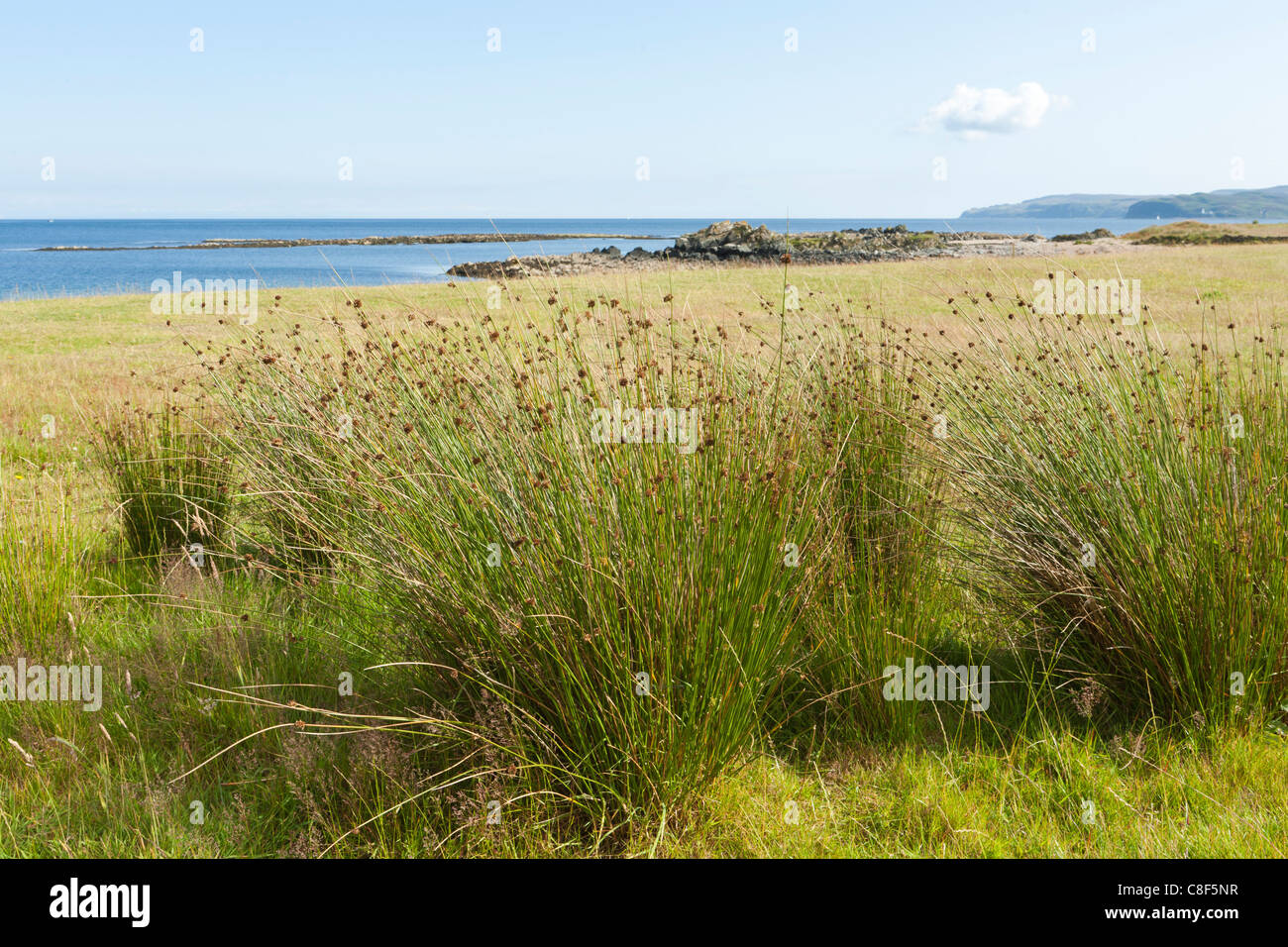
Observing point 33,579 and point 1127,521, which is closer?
point 1127,521

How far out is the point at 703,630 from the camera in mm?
2285

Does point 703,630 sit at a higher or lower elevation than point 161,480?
lower

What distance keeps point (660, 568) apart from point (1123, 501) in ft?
5.46

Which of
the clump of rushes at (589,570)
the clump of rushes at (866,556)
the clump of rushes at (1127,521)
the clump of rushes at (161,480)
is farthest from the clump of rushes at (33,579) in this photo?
the clump of rushes at (1127,521)

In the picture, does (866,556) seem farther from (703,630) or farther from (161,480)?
(161,480)

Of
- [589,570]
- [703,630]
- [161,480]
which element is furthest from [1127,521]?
[161,480]

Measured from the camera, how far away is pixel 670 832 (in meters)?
2.26

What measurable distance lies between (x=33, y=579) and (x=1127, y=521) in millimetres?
4153

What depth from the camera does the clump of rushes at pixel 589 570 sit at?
2240mm

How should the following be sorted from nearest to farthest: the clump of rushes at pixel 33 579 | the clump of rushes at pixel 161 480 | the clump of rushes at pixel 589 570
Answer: the clump of rushes at pixel 589 570 < the clump of rushes at pixel 33 579 < the clump of rushes at pixel 161 480

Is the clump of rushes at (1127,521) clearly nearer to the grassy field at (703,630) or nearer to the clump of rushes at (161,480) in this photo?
the grassy field at (703,630)

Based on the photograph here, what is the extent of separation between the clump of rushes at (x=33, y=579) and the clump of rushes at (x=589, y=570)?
5.30ft
